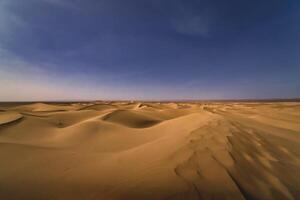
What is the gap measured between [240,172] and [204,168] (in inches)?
23.9

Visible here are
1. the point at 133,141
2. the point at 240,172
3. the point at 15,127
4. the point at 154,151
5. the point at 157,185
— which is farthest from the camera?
the point at 15,127

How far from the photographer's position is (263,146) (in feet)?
18.2

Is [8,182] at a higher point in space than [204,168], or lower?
lower

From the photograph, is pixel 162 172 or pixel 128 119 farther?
pixel 128 119

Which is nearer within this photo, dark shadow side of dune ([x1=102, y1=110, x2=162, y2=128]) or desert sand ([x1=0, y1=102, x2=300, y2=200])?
desert sand ([x1=0, y1=102, x2=300, y2=200])

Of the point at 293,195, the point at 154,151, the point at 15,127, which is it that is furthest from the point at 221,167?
the point at 15,127

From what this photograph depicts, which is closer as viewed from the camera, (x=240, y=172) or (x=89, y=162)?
(x=240, y=172)

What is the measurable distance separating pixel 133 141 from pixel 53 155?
282 centimetres

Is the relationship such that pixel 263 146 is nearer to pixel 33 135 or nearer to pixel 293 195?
pixel 293 195

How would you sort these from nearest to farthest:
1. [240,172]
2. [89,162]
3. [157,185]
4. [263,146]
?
[157,185], [240,172], [89,162], [263,146]

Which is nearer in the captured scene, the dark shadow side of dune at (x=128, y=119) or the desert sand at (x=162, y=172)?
the desert sand at (x=162, y=172)

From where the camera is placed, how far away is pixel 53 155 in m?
5.15

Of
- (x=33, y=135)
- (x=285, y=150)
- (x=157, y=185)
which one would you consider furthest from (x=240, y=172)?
(x=33, y=135)

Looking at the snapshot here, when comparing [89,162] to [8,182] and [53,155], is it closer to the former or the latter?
[53,155]
